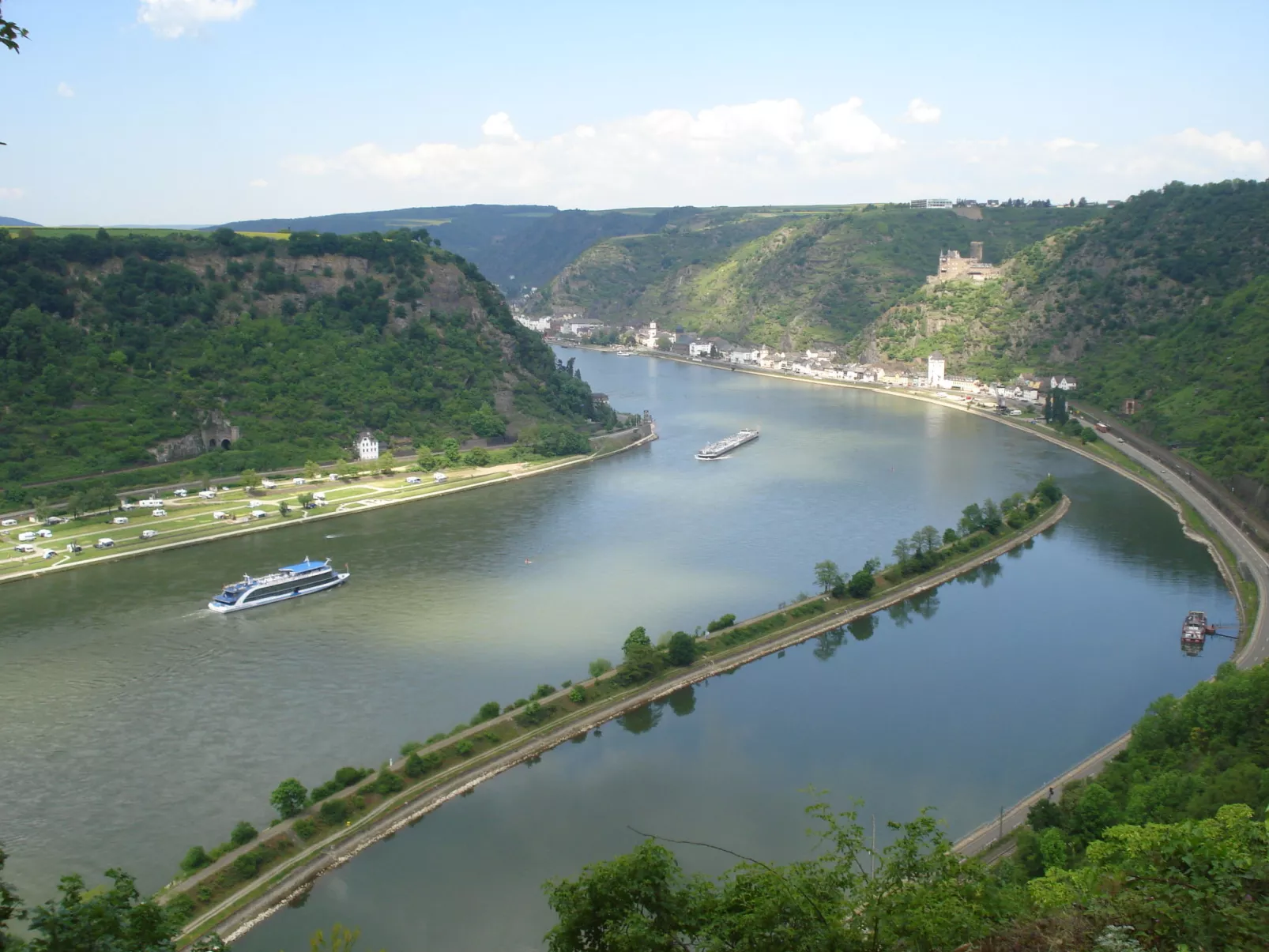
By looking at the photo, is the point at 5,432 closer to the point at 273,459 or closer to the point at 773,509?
the point at 273,459

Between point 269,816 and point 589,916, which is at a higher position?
point 589,916

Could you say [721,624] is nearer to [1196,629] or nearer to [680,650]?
[680,650]

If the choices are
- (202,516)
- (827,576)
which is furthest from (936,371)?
(202,516)

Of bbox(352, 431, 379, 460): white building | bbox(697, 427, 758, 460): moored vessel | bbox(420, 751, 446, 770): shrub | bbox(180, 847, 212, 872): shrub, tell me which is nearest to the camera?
bbox(180, 847, 212, 872): shrub

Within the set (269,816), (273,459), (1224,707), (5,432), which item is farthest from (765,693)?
(5,432)

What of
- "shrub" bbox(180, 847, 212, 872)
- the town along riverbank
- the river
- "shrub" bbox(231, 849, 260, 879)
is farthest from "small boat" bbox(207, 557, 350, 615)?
"shrub" bbox(231, 849, 260, 879)

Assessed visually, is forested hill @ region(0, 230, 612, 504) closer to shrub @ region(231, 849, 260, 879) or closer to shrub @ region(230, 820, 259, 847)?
shrub @ region(230, 820, 259, 847)

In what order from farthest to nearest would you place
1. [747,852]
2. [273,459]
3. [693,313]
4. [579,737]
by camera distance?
1. [693,313]
2. [273,459]
3. [579,737]
4. [747,852]
